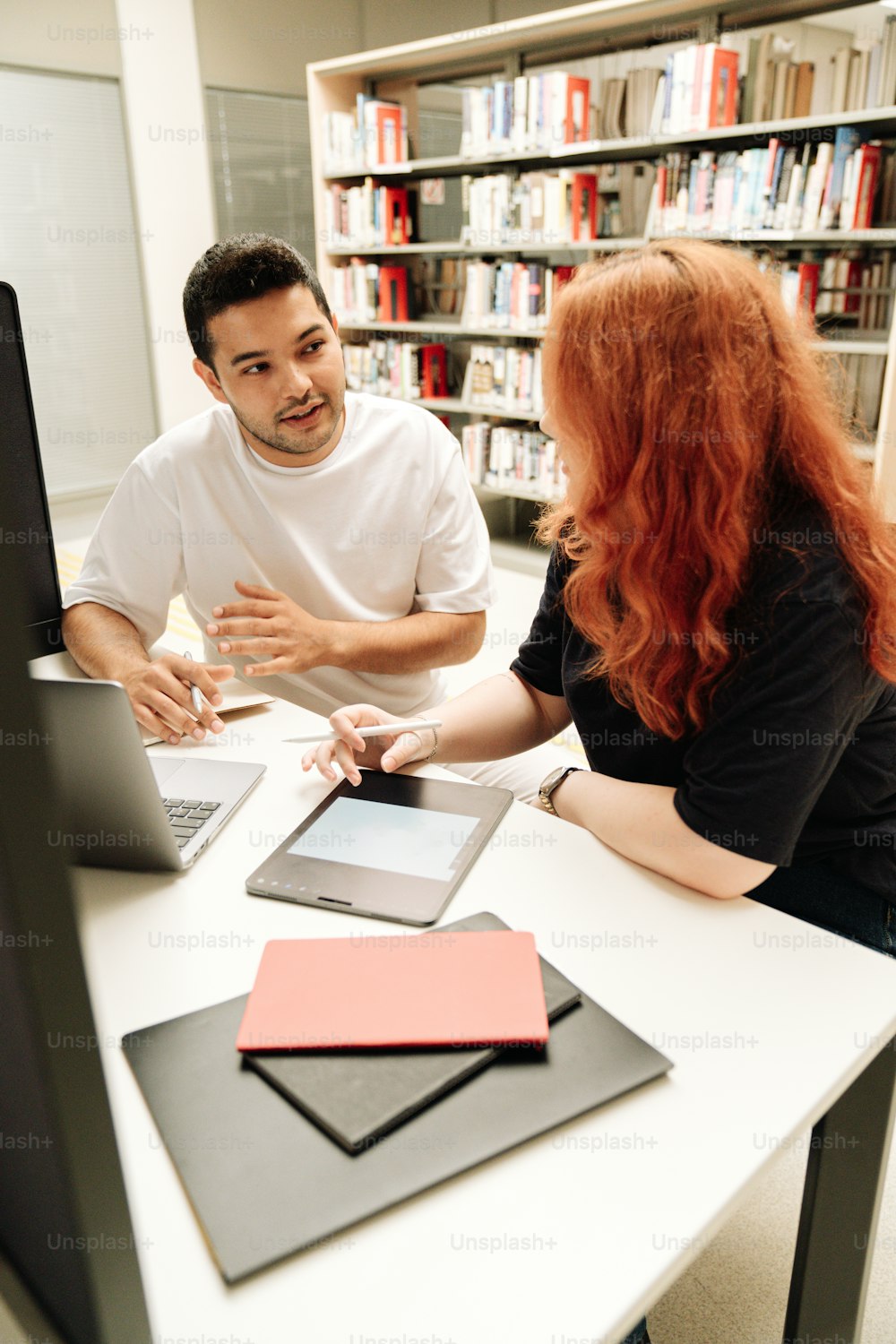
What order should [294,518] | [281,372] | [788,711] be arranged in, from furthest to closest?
[294,518] < [281,372] < [788,711]

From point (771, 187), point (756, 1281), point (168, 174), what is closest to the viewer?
point (756, 1281)

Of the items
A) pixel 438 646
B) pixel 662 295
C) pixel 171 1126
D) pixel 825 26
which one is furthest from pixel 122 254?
pixel 171 1126

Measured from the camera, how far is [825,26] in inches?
122

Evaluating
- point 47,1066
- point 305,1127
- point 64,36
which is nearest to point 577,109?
point 64,36

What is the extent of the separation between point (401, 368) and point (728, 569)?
145 inches

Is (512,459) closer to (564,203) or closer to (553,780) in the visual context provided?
(564,203)

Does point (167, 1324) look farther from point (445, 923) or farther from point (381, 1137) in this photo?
point (445, 923)

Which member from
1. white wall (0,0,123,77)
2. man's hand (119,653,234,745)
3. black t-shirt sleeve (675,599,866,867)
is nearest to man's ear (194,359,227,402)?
Result: man's hand (119,653,234,745)

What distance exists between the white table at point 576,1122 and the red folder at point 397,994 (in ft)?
0.18

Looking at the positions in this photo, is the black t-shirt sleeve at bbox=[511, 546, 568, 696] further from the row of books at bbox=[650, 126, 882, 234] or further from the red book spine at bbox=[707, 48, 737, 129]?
the red book spine at bbox=[707, 48, 737, 129]

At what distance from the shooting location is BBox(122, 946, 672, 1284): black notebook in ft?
2.02

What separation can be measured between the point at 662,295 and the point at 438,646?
821 mm

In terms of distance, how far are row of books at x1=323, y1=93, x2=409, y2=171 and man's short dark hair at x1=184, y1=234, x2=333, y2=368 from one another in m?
3.04

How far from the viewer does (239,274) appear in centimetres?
148
